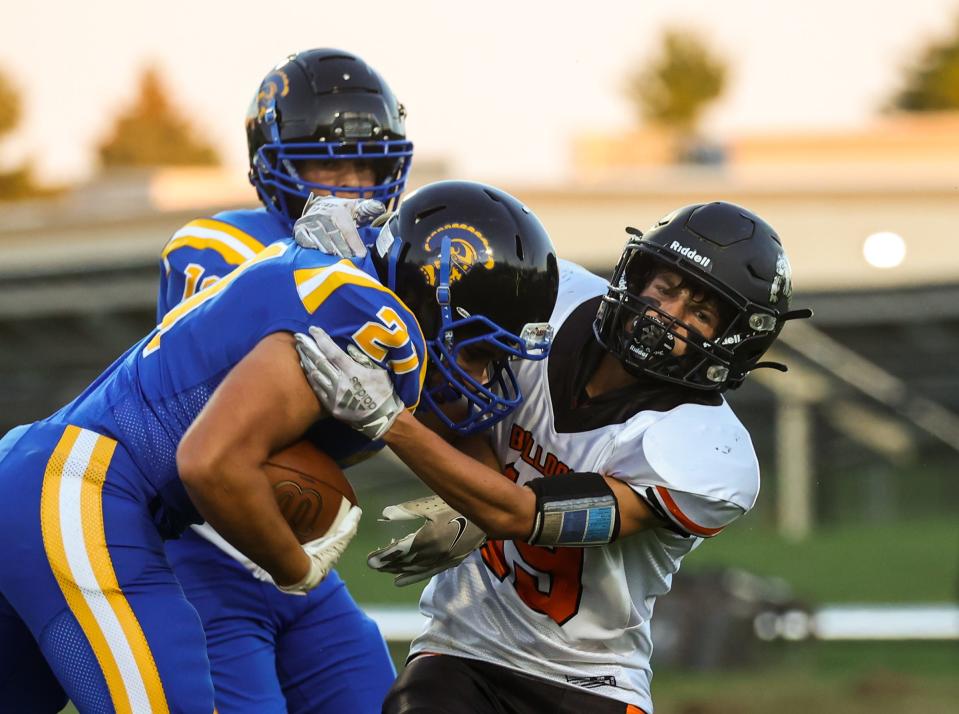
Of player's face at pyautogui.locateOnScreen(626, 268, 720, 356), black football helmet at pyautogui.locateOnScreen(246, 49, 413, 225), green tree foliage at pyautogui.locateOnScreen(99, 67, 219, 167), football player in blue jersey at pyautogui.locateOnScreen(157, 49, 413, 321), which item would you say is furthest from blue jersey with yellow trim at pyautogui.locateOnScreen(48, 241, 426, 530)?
green tree foliage at pyautogui.locateOnScreen(99, 67, 219, 167)

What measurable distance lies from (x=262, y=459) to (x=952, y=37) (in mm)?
54722

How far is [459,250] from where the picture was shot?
11.3 ft

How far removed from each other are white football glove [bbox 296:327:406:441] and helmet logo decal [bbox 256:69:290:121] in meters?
1.64

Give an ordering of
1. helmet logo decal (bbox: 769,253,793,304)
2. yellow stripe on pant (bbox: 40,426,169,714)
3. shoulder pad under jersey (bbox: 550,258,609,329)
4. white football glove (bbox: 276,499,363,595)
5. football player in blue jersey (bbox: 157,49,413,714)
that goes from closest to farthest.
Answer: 1. yellow stripe on pant (bbox: 40,426,169,714)
2. white football glove (bbox: 276,499,363,595)
3. helmet logo decal (bbox: 769,253,793,304)
4. football player in blue jersey (bbox: 157,49,413,714)
5. shoulder pad under jersey (bbox: 550,258,609,329)

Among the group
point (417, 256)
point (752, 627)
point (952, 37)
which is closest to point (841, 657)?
point (752, 627)

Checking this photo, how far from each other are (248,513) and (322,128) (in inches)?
68.2

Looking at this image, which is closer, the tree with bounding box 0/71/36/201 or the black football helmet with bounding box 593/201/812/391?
the black football helmet with bounding box 593/201/812/391

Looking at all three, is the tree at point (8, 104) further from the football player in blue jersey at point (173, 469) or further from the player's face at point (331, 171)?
the football player in blue jersey at point (173, 469)

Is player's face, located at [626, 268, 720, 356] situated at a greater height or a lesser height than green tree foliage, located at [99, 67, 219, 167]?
greater

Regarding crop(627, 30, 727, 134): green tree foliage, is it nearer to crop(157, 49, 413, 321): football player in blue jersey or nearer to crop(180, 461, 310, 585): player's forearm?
crop(157, 49, 413, 321): football player in blue jersey

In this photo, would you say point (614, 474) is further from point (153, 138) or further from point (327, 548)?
point (153, 138)

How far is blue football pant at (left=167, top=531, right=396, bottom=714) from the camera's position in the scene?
399 cm

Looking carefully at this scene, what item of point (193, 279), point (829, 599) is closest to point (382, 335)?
point (193, 279)

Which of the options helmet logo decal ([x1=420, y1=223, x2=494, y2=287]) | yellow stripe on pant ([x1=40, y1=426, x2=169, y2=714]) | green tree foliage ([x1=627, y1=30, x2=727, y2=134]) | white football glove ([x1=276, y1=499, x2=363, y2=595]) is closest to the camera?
yellow stripe on pant ([x1=40, y1=426, x2=169, y2=714])
